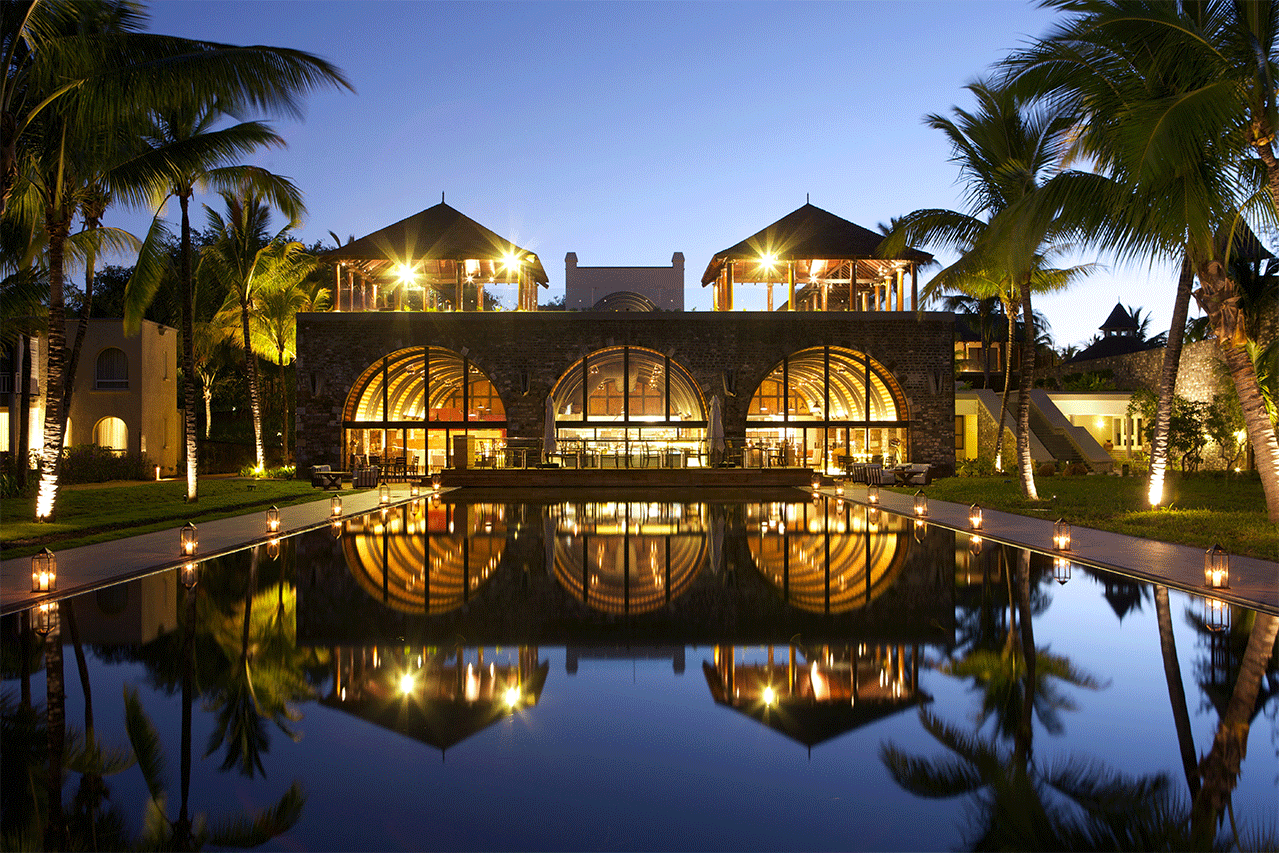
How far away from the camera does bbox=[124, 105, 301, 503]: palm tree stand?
16.0 meters

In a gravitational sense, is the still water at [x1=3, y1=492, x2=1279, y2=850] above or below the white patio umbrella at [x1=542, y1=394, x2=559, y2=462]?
below

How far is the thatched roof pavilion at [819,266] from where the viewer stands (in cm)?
2900

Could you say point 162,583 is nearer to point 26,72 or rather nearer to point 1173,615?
point 26,72

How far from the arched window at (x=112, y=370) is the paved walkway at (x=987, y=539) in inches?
731

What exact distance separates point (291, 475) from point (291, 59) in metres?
19.3

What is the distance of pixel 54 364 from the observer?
13578mm

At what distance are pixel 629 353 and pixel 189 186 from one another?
51.2ft

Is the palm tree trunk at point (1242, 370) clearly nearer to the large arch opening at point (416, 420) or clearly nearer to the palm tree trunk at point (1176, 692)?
the palm tree trunk at point (1176, 692)

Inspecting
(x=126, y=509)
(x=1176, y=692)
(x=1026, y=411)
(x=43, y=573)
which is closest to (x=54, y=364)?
(x=126, y=509)

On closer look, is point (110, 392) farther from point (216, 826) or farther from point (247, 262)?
point (216, 826)

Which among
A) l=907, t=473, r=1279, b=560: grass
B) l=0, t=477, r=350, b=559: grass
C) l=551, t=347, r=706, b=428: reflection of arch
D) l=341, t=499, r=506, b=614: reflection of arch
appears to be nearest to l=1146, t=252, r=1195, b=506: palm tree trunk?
l=907, t=473, r=1279, b=560: grass

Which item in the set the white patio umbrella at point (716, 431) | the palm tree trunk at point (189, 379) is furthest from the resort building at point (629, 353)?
the palm tree trunk at point (189, 379)

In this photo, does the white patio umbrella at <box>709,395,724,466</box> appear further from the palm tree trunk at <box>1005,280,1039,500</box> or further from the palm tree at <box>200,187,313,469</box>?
the palm tree at <box>200,187,313,469</box>

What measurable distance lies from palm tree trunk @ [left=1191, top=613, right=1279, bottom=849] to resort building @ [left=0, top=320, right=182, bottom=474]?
31495mm
